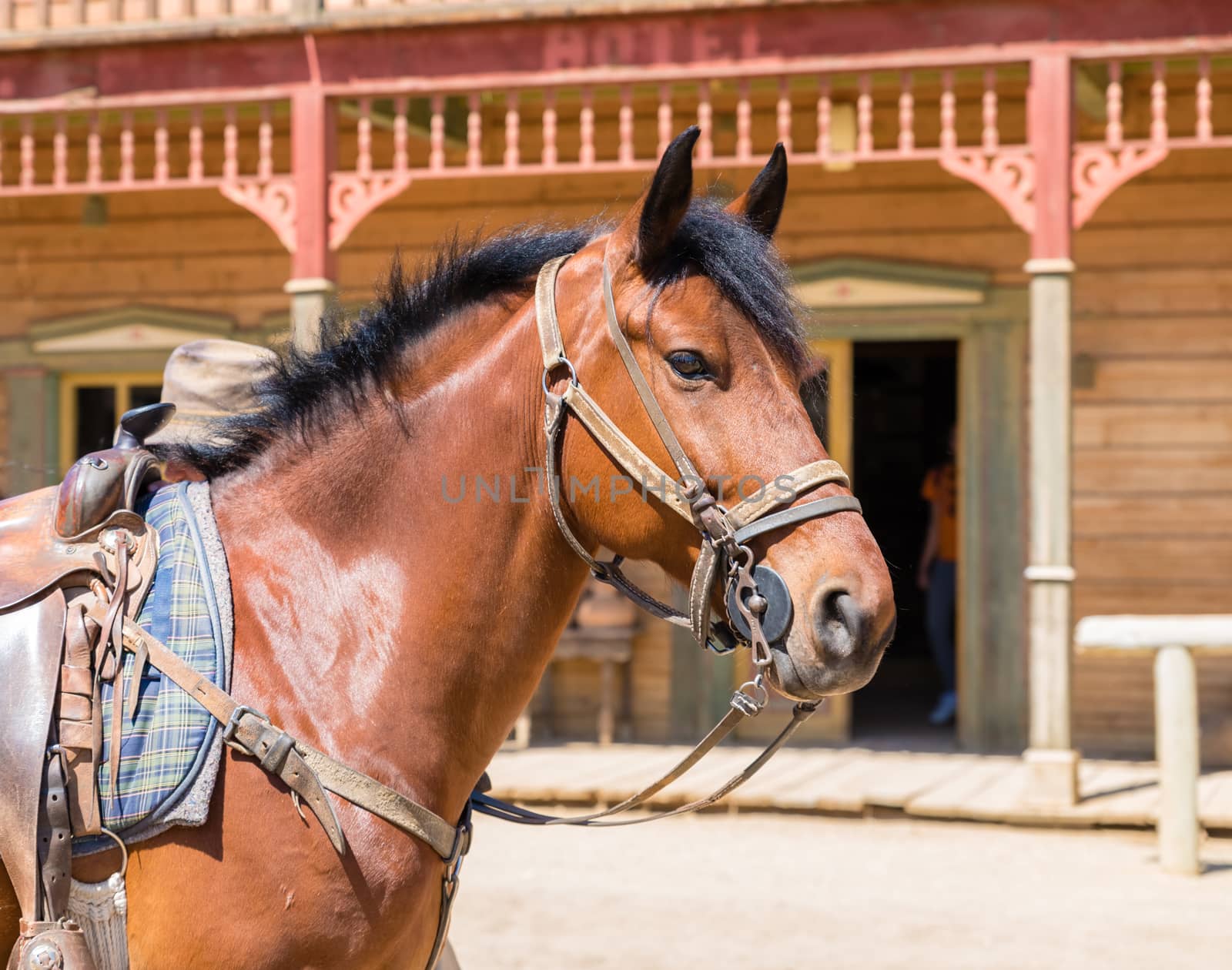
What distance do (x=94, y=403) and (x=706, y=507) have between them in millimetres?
8686

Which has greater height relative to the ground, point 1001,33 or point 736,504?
point 1001,33

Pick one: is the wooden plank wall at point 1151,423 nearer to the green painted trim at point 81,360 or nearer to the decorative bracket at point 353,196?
the decorative bracket at point 353,196

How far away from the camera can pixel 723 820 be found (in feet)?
22.1

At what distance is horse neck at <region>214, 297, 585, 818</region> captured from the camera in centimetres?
198

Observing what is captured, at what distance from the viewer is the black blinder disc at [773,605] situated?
70.6 inches

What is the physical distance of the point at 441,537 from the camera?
80.5 inches

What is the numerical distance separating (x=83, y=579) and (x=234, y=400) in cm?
130

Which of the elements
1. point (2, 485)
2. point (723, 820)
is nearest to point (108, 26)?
point (2, 485)

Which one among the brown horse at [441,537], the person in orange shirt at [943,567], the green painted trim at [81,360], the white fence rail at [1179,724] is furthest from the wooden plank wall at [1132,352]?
the brown horse at [441,537]

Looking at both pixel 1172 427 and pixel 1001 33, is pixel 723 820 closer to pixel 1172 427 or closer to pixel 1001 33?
A: pixel 1172 427

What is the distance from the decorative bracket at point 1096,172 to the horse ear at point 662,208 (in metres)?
4.92

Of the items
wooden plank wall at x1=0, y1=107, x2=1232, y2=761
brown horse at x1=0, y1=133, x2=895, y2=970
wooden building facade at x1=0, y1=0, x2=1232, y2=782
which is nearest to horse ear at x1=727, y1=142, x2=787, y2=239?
brown horse at x1=0, y1=133, x2=895, y2=970

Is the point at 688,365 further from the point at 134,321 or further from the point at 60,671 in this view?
the point at 134,321

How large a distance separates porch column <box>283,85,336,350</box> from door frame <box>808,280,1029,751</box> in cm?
309
